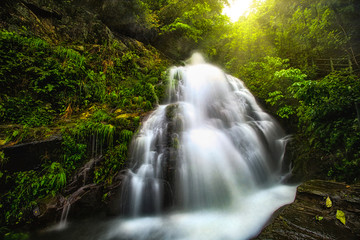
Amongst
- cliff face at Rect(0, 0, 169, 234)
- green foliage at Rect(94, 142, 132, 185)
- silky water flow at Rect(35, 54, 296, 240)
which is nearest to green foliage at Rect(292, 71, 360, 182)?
silky water flow at Rect(35, 54, 296, 240)

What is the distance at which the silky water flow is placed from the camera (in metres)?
3.21

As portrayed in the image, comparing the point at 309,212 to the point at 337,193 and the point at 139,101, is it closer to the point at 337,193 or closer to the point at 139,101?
the point at 337,193

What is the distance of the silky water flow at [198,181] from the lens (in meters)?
3.21

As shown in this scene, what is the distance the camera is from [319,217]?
8.07 feet

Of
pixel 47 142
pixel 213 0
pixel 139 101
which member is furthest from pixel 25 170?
pixel 213 0

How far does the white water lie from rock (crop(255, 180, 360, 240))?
2.15ft

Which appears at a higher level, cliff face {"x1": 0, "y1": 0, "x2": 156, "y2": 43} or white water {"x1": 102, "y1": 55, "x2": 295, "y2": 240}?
cliff face {"x1": 0, "y1": 0, "x2": 156, "y2": 43}

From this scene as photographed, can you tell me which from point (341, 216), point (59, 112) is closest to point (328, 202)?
point (341, 216)

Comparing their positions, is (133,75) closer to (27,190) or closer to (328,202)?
(27,190)

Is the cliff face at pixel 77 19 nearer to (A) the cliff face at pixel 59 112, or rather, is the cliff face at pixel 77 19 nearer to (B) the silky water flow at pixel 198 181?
(A) the cliff face at pixel 59 112

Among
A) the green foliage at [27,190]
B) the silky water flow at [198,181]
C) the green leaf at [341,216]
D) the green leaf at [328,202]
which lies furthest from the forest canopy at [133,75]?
the green leaf at [341,216]

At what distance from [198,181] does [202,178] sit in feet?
0.46

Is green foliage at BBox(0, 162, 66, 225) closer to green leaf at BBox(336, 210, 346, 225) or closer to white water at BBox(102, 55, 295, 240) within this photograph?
white water at BBox(102, 55, 295, 240)

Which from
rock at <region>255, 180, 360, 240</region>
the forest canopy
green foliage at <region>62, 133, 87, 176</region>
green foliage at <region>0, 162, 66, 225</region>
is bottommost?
rock at <region>255, 180, 360, 240</region>
